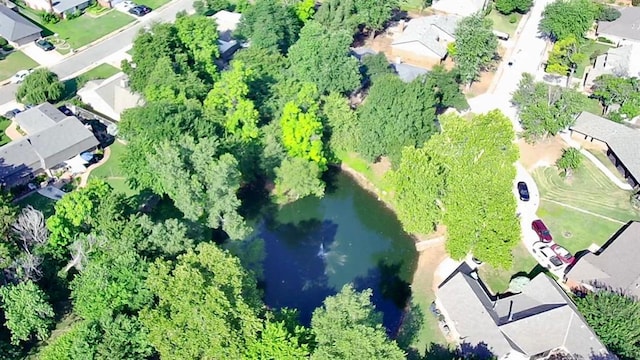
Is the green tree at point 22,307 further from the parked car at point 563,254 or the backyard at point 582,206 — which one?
the backyard at point 582,206

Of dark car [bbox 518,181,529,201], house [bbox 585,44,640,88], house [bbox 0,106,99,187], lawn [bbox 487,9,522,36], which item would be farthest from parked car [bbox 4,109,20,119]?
house [bbox 585,44,640,88]

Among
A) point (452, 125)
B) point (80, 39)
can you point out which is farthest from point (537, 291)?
point (80, 39)

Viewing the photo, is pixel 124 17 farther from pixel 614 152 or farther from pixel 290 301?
pixel 614 152

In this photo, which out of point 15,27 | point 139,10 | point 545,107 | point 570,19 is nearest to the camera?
point 545,107

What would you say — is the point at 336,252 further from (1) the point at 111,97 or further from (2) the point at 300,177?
(1) the point at 111,97

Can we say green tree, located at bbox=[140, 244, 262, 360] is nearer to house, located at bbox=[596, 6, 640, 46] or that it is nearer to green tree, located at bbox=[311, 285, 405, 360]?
green tree, located at bbox=[311, 285, 405, 360]

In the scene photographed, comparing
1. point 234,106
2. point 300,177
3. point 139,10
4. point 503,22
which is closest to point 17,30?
point 139,10
